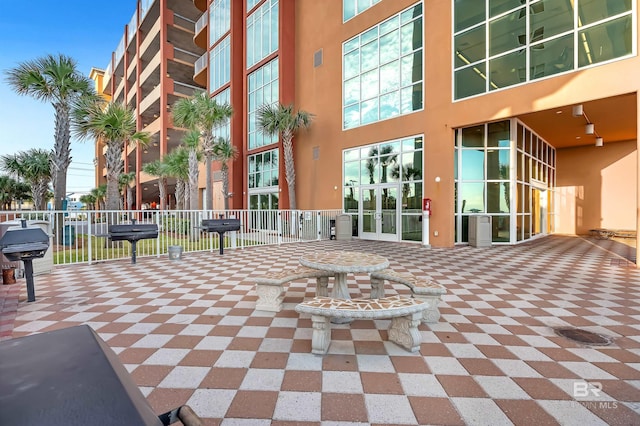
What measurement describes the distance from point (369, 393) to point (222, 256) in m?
6.80

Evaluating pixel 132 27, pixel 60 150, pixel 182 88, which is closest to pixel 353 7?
pixel 60 150

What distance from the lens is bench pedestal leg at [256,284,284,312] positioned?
13.0 ft

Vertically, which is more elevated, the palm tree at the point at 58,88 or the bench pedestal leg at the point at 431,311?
the palm tree at the point at 58,88

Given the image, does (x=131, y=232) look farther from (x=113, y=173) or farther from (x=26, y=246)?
(x=113, y=173)

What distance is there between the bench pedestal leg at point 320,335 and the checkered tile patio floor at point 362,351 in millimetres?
86

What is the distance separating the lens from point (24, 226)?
191 inches

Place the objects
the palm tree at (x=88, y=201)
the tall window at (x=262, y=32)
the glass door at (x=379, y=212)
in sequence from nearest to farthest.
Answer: the glass door at (x=379, y=212) < the tall window at (x=262, y=32) < the palm tree at (x=88, y=201)

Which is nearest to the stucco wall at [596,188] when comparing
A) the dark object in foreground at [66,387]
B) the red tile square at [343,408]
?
the red tile square at [343,408]

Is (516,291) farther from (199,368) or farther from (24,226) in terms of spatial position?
(24,226)

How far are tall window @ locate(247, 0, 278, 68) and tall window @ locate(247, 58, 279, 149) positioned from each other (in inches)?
29.4

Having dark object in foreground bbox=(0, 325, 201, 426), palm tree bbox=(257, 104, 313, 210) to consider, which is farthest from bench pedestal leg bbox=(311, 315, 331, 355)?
palm tree bbox=(257, 104, 313, 210)

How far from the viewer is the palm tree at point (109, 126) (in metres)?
10.3

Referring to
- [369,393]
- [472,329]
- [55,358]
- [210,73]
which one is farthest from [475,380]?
[210,73]

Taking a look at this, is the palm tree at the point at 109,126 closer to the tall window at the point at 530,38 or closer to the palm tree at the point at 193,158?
the palm tree at the point at 193,158
